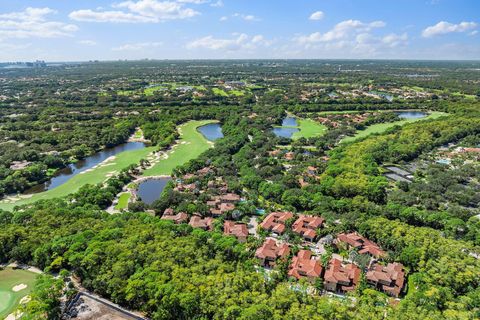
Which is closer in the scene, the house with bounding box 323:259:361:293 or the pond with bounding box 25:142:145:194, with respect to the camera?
the house with bounding box 323:259:361:293

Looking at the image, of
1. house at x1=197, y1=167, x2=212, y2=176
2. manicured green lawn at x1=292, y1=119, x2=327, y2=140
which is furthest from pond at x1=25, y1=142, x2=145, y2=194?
manicured green lawn at x1=292, y1=119, x2=327, y2=140

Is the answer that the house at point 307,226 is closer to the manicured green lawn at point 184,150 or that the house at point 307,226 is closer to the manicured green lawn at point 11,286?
the manicured green lawn at point 11,286

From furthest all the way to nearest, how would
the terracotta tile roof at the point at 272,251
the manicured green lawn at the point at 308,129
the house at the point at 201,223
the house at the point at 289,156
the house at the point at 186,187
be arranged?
the manicured green lawn at the point at 308,129 → the house at the point at 289,156 → the house at the point at 186,187 → the house at the point at 201,223 → the terracotta tile roof at the point at 272,251

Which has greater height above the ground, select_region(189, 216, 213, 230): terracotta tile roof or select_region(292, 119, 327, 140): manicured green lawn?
select_region(292, 119, 327, 140): manicured green lawn

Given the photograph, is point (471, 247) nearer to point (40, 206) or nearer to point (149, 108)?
point (40, 206)

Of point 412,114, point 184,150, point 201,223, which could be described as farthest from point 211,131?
point 412,114

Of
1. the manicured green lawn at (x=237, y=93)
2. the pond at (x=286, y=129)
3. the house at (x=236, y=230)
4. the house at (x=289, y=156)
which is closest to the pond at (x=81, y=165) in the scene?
the house at (x=236, y=230)

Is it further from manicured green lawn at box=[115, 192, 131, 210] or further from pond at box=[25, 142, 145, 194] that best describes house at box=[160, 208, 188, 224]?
pond at box=[25, 142, 145, 194]

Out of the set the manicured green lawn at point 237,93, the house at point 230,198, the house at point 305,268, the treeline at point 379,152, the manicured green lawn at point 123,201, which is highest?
the manicured green lawn at point 237,93
